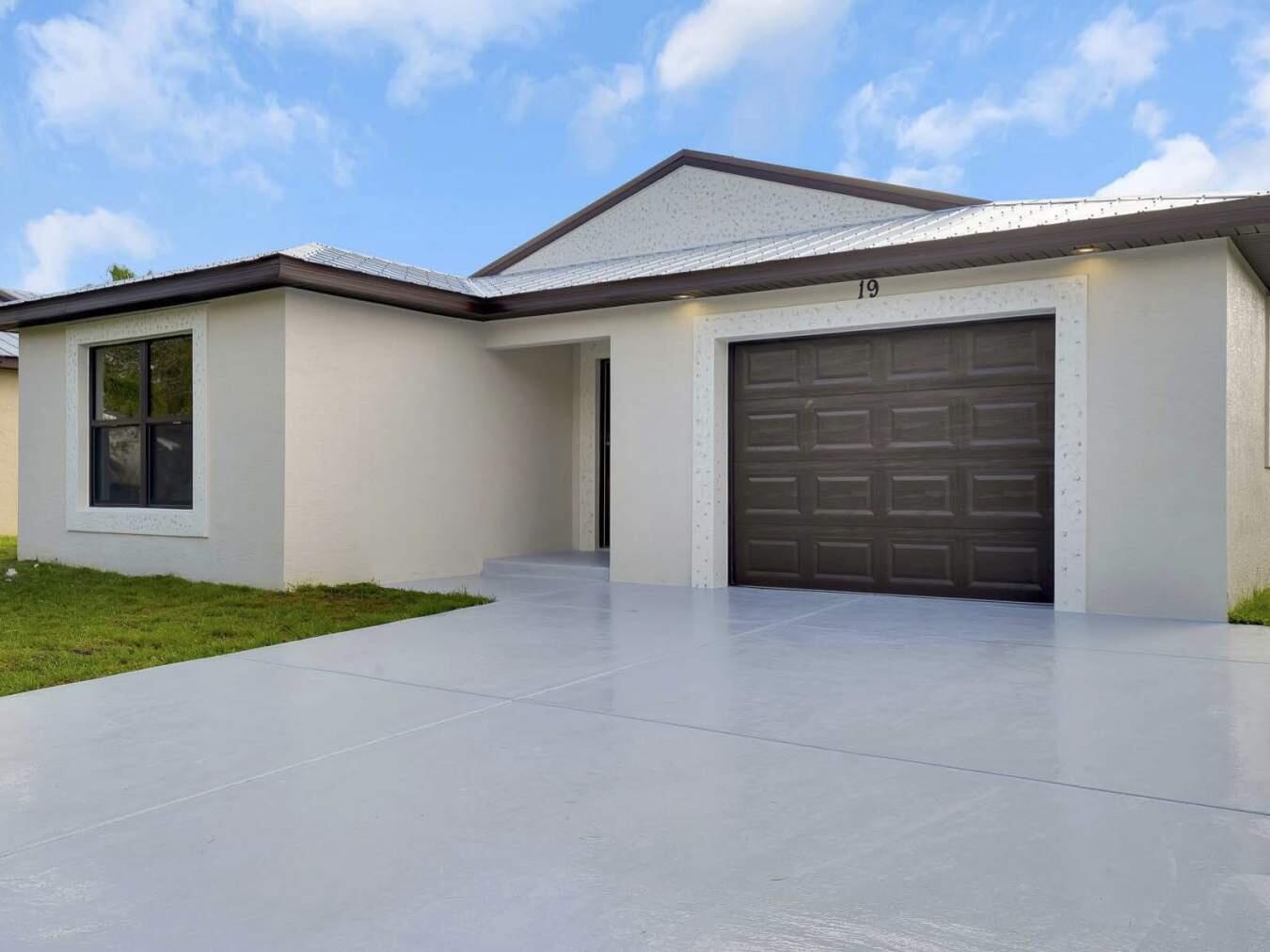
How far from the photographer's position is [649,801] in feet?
11.1

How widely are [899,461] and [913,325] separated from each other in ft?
3.88

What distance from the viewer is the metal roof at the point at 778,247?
7.70 m

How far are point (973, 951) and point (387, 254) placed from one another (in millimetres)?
10236

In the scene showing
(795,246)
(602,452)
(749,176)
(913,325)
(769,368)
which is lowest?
(602,452)

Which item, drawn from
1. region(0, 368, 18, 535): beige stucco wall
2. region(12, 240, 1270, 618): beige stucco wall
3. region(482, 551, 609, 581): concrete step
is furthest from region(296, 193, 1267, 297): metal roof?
region(0, 368, 18, 535): beige stucco wall

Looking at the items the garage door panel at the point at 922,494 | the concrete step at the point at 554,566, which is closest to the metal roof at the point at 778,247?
the garage door panel at the point at 922,494

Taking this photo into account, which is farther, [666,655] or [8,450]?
[8,450]

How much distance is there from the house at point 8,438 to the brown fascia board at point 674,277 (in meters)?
5.75

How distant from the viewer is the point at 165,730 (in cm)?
436

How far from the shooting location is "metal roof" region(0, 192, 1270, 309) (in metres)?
7.70

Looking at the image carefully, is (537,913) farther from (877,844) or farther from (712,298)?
(712,298)

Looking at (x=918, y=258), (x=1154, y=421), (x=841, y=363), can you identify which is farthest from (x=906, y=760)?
(x=841, y=363)

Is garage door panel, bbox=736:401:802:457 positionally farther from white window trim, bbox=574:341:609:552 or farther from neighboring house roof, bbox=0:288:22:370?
neighboring house roof, bbox=0:288:22:370

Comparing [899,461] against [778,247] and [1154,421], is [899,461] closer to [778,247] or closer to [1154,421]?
[1154,421]
